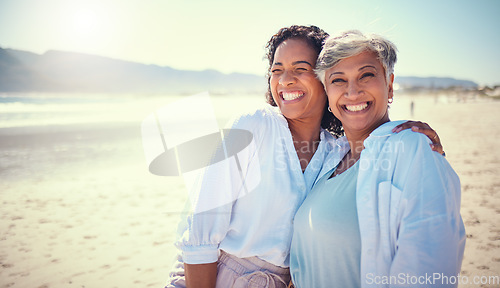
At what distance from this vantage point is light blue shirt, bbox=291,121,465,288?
1449 millimetres

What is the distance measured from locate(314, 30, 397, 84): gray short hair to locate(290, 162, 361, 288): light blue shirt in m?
0.76

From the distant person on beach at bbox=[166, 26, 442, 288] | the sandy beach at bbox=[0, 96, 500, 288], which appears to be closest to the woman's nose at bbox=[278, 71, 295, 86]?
the distant person on beach at bbox=[166, 26, 442, 288]

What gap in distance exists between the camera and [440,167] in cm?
152

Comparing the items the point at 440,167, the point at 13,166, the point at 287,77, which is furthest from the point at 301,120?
the point at 13,166

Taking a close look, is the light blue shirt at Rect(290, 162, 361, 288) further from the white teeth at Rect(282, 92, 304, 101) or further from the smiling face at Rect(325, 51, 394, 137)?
the white teeth at Rect(282, 92, 304, 101)

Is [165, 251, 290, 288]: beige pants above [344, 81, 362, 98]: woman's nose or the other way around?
the other way around

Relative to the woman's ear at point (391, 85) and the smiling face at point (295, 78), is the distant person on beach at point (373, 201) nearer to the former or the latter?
the woman's ear at point (391, 85)

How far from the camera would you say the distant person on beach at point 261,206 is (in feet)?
6.19

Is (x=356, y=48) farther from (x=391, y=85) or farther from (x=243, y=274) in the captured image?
(x=243, y=274)

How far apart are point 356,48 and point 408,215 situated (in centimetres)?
111

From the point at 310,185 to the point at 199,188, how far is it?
0.83 metres

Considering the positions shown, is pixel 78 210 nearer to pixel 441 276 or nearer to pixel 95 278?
pixel 95 278

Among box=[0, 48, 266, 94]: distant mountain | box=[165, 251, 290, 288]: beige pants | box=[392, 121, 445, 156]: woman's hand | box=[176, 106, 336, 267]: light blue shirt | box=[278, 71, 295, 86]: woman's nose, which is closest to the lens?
box=[392, 121, 445, 156]: woman's hand

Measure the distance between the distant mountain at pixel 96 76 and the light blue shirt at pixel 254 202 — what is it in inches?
502
